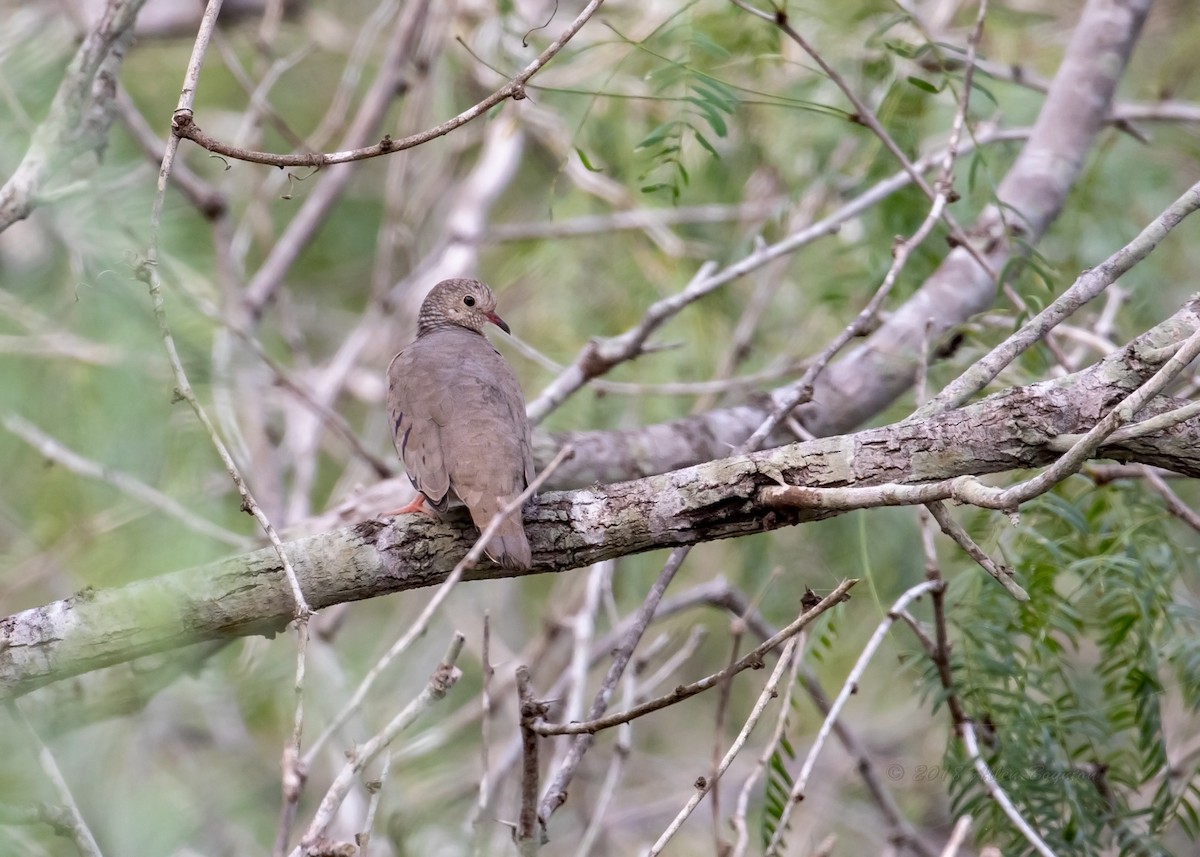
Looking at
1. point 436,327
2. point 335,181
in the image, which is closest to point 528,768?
point 436,327

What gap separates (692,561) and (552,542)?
15.0 ft

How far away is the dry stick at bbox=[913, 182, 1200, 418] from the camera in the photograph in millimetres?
2975

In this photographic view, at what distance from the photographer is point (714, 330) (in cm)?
681

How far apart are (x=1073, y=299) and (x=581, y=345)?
12.0 ft

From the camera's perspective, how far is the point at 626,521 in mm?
3096

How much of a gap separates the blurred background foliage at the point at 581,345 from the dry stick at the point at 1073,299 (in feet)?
2.78

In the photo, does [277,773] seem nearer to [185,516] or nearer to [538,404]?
[538,404]

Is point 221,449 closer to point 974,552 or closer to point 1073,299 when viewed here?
point 974,552

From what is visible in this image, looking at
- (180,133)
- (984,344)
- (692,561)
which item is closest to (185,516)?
(180,133)

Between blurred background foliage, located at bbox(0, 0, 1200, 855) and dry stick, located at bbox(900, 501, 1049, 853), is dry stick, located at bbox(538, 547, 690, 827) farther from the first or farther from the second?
dry stick, located at bbox(900, 501, 1049, 853)

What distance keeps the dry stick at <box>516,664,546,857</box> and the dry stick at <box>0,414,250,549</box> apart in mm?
810

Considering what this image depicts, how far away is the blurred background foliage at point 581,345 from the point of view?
3420 millimetres

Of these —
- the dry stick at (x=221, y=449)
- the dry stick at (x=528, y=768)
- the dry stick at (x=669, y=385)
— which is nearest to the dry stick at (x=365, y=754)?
the dry stick at (x=221, y=449)

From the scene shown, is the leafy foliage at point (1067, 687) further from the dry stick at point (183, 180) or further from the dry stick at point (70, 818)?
the dry stick at point (183, 180)
